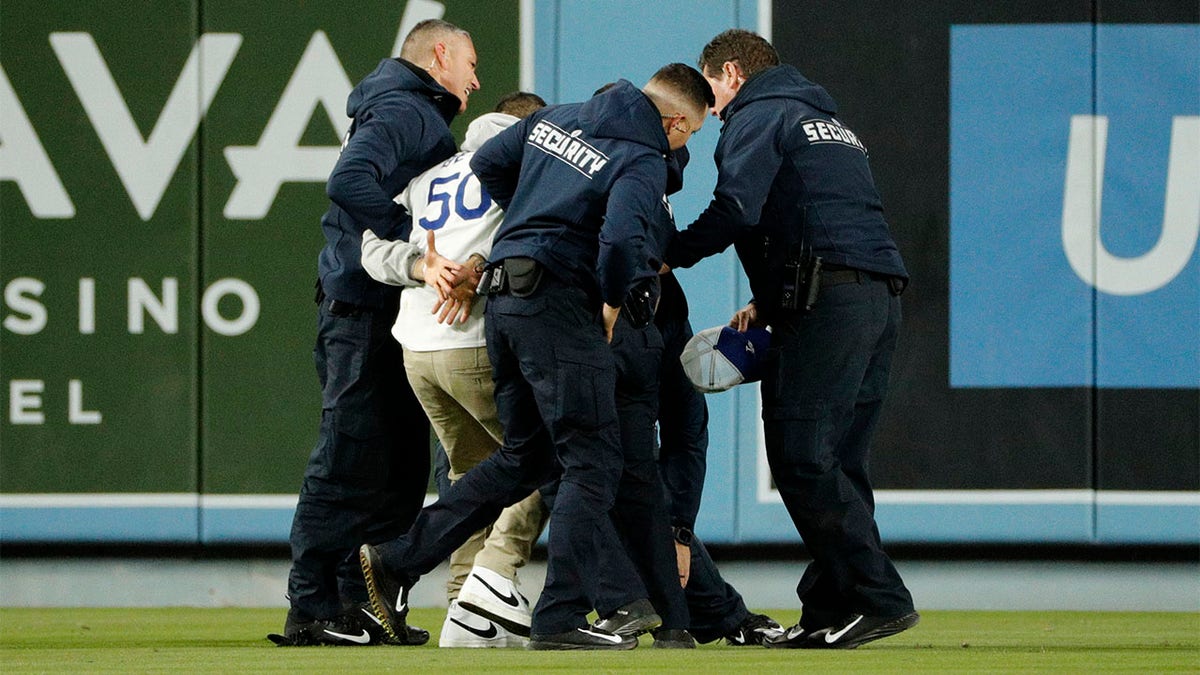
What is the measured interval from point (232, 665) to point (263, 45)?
11.9 feet

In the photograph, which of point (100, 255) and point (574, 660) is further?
point (100, 255)

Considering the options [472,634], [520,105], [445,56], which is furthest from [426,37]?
[472,634]

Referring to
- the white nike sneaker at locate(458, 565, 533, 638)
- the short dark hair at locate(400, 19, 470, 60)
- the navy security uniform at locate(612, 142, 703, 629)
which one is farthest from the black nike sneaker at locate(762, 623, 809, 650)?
the short dark hair at locate(400, 19, 470, 60)

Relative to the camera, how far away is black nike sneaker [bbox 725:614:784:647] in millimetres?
4696

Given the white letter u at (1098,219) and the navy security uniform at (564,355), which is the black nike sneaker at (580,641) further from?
the white letter u at (1098,219)

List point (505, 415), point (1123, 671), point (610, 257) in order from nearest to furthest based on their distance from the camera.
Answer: point (1123, 671), point (610, 257), point (505, 415)

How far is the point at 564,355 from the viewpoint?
422 centimetres

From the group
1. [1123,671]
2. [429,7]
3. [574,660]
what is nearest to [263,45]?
[429,7]

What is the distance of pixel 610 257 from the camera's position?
405cm

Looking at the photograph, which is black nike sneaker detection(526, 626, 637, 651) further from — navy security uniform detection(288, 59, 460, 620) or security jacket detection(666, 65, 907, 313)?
security jacket detection(666, 65, 907, 313)

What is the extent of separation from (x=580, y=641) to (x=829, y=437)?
0.89 metres

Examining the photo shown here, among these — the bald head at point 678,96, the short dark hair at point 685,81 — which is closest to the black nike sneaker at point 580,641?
the bald head at point 678,96

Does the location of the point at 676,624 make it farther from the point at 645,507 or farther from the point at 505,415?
the point at 505,415

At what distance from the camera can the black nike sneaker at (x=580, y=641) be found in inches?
166
